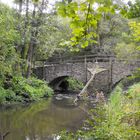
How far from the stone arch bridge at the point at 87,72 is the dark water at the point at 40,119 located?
5.49 metres

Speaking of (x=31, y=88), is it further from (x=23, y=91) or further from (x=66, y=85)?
(x=66, y=85)

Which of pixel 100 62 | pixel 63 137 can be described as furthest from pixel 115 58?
pixel 63 137

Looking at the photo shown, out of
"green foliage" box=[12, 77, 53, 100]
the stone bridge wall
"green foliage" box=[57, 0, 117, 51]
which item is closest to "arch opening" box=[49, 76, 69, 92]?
the stone bridge wall

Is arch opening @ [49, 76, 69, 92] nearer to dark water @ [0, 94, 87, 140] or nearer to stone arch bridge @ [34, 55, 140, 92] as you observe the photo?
stone arch bridge @ [34, 55, 140, 92]

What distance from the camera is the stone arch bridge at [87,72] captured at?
2041cm

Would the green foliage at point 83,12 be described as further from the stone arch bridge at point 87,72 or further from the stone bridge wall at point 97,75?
the stone bridge wall at point 97,75

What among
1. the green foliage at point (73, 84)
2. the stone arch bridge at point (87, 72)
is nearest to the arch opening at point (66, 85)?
the green foliage at point (73, 84)

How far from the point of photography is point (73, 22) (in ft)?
7.75

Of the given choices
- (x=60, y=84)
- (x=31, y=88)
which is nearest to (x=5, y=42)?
(x=31, y=88)

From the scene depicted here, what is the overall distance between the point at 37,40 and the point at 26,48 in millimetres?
2277

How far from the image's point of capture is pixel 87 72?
21.9 meters

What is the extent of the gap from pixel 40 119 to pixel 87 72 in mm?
10213

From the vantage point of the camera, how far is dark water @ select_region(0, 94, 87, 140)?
9.73 m

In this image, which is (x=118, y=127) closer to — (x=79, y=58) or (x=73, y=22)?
(x=73, y=22)
